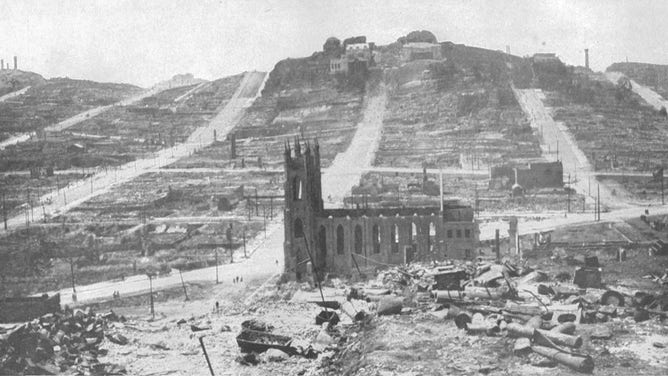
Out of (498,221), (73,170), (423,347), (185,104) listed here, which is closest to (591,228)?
(498,221)

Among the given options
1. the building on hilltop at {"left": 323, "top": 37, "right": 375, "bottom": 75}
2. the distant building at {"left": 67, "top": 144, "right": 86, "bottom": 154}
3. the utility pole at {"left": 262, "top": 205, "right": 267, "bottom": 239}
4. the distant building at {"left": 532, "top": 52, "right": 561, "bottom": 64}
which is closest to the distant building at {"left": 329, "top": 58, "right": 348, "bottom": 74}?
the building on hilltop at {"left": 323, "top": 37, "right": 375, "bottom": 75}

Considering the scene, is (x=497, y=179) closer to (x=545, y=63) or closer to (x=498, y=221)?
(x=498, y=221)

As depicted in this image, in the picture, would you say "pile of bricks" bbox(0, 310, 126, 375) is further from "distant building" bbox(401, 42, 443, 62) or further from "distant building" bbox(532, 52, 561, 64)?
"distant building" bbox(401, 42, 443, 62)

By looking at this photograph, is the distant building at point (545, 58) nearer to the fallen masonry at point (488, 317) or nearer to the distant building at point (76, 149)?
the distant building at point (76, 149)

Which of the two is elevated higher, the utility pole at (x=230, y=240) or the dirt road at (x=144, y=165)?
the dirt road at (x=144, y=165)

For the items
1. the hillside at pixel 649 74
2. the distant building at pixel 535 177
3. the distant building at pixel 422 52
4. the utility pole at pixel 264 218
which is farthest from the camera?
the distant building at pixel 422 52

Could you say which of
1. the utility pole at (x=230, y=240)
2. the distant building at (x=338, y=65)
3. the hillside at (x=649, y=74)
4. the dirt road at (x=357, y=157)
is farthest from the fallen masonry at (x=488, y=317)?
the distant building at (x=338, y=65)

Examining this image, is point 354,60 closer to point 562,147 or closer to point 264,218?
point 562,147
